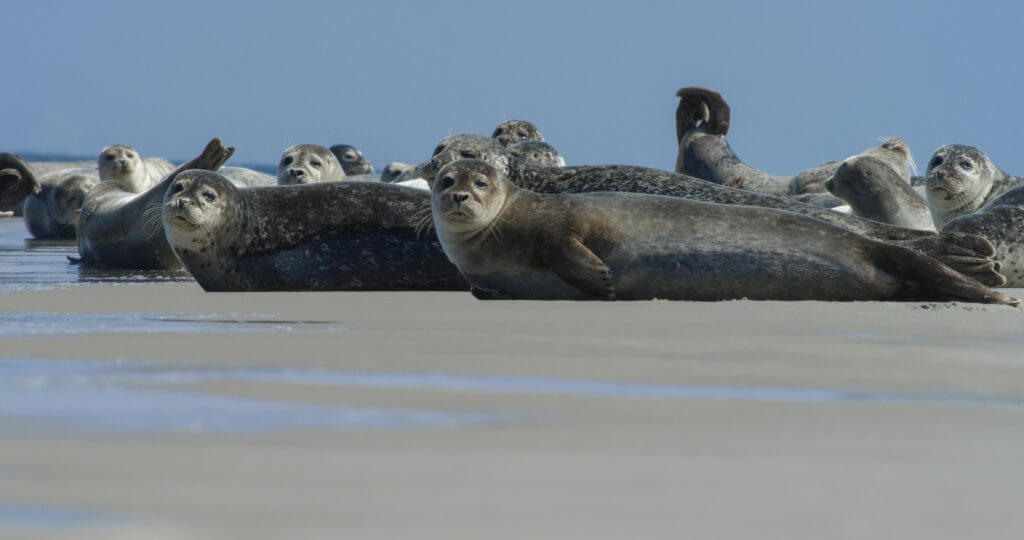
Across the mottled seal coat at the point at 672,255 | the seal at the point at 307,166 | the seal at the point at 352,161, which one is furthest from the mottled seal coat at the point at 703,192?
the seal at the point at 352,161

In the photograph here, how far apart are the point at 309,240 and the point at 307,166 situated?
224 inches

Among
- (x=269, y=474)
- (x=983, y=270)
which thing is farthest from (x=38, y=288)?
(x=269, y=474)

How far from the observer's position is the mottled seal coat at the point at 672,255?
19.1 feet

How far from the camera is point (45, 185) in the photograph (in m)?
15.9

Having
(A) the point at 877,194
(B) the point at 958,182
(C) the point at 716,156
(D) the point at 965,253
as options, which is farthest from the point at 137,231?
(C) the point at 716,156

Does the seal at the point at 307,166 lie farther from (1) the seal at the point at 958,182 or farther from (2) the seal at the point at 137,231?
(1) the seal at the point at 958,182

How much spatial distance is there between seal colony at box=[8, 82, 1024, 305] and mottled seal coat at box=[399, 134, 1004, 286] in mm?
11

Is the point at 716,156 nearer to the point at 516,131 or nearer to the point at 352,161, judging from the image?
the point at 516,131

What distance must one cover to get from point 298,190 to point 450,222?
59.0 inches

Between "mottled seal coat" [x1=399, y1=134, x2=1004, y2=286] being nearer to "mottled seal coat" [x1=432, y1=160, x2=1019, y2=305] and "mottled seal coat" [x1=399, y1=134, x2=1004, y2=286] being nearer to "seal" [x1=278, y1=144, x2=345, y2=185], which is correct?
"mottled seal coat" [x1=432, y1=160, x2=1019, y2=305]

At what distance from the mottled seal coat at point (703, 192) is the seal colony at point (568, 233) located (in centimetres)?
1

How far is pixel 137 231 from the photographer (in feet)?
30.8

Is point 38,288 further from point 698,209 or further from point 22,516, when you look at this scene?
point 22,516

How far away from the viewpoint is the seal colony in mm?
5867
